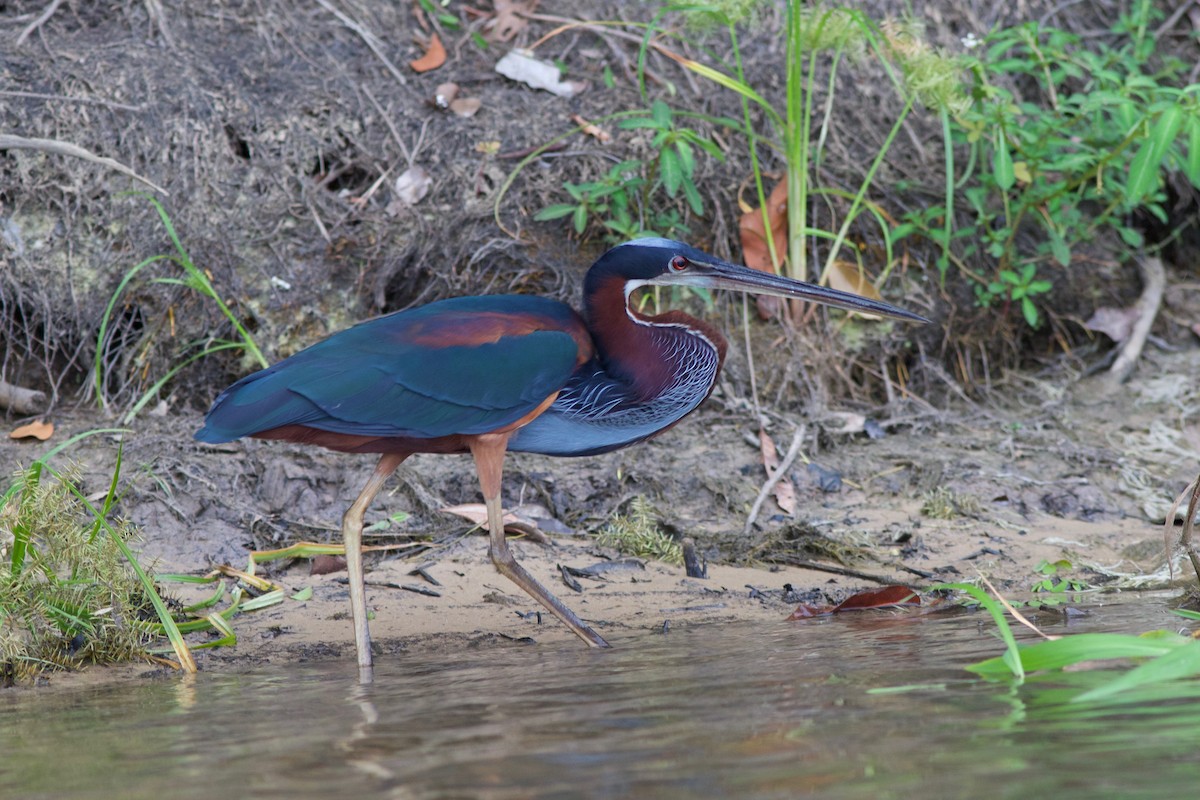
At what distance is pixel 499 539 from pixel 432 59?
11.3 feet

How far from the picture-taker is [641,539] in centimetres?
490

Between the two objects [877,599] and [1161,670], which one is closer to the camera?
[1161,670]

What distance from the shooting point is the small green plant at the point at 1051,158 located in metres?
5.72

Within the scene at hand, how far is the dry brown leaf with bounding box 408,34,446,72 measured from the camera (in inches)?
267

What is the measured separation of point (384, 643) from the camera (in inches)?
161

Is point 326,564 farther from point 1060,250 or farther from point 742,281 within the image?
point 1060,250

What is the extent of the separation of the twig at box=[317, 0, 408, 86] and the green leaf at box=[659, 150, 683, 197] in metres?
1.80

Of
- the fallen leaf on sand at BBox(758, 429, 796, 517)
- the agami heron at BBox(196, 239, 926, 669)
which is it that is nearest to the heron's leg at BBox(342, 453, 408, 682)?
the agami heron at BBox(196, 239, 926, 669)

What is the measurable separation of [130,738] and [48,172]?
3.97m

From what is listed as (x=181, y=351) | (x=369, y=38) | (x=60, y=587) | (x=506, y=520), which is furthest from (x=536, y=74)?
(x=60, y=587)

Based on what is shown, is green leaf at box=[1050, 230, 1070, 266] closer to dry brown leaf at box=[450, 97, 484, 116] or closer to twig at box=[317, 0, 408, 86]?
dry brown leaf at box=[450, 97, 484, 116]

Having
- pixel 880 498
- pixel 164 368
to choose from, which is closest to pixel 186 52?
pixel 164 368

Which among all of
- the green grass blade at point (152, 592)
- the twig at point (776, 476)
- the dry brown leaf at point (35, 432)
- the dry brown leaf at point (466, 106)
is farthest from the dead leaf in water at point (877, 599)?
the dry brown leaf at point (466, 106)

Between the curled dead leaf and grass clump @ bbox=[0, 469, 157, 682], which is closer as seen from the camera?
grass clump @ bbox=[0, 469, 157, 682]
